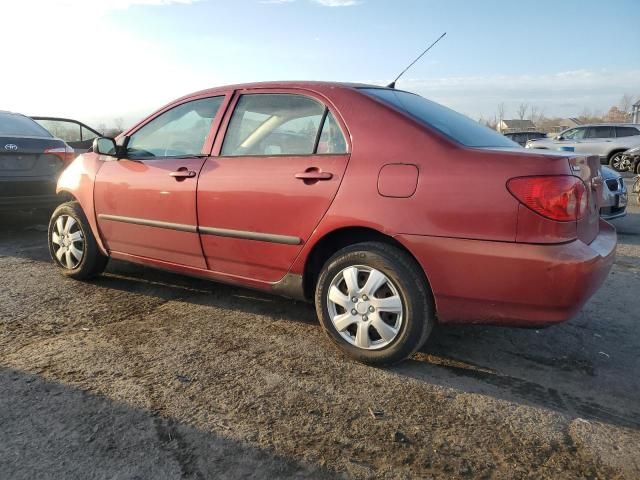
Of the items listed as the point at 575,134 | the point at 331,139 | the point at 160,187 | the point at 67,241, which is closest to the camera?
the point at 331,139

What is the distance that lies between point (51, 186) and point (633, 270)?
643 cm

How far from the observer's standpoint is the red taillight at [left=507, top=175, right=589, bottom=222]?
96.3 inches

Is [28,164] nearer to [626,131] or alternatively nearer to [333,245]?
[333,245]

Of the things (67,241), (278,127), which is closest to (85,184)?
(67,241)

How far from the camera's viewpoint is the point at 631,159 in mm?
16109

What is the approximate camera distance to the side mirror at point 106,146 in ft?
13.5

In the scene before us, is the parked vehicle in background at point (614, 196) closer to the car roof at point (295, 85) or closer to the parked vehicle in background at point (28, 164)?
the car roof at point (295, 85)

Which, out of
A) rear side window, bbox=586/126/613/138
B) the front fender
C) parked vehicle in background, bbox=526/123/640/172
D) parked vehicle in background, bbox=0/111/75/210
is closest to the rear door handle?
the front fender

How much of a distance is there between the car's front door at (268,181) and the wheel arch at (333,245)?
0.11 meters

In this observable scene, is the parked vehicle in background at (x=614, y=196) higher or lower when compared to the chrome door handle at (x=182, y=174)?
lower

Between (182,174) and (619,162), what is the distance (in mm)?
17776

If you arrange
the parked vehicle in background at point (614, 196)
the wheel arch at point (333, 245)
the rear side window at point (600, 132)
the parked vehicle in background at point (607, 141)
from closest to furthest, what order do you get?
Answer: 1. the wheel arch at point (333, 245)
2. the parked vehicle in background at point (614, 196)
3. the parked vehicle in background at point (607, 141)
4. the rear side window at point (600, 132)

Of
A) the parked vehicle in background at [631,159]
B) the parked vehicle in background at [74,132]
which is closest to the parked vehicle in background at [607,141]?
the parked vehicle in background at [631,159]

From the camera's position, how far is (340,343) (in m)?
3.01
